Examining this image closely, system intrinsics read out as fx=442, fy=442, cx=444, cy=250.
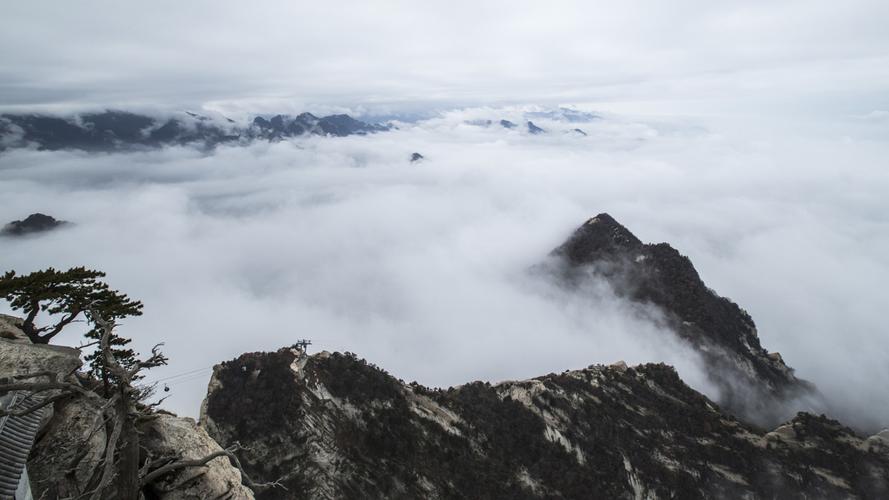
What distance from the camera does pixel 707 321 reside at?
12556 cm

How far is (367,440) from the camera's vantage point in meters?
58.6

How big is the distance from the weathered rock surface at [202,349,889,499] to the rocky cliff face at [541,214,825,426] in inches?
1307

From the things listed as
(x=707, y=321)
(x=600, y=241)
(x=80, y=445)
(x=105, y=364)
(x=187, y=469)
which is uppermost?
(x=105, y=364)

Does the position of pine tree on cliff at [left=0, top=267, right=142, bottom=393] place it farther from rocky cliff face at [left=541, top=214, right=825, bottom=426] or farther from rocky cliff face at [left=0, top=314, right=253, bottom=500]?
rocky cliff face at [left=541, top=214, right=825, bottom=426]

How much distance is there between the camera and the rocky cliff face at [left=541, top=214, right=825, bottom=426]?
117250 mm

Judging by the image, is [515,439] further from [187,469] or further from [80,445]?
[80,445]

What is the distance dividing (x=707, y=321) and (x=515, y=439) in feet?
283

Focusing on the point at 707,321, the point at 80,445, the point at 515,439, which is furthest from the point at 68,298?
the point at 707,321

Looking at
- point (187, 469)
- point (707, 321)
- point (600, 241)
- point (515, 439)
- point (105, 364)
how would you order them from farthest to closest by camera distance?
point (600, 241)
point (707, 321)
point (515, 439)
point (187, 469)
point (105, 364)

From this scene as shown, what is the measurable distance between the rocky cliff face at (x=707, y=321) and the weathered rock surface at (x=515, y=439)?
109 ft

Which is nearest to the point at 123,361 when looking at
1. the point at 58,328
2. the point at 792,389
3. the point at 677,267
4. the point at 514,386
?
the point at 58,328

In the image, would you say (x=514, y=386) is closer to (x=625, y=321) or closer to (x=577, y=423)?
(x=577, y=423)

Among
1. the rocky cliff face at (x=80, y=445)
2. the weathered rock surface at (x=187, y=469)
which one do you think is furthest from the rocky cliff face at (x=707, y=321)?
the rocky cliff face at (x=80, y=445)

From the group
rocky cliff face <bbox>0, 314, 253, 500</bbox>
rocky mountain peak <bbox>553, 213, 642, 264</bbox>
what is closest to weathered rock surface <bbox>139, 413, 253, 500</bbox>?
rocky cliff face <bbox>0, 314, 253, 500</bbox>
